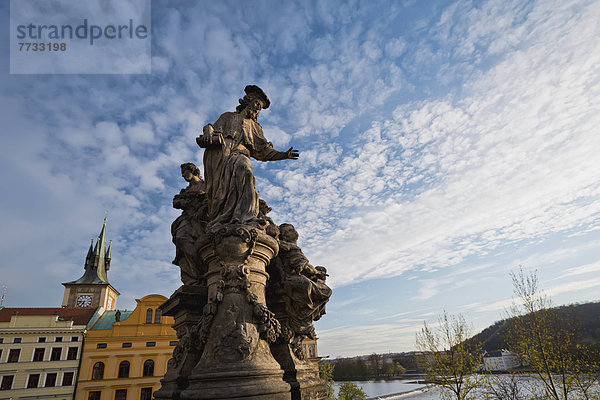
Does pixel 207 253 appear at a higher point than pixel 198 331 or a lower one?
higher

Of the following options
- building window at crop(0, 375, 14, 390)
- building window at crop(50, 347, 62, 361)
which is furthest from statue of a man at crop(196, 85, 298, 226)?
building window at crop(0, 375, 14, 390)

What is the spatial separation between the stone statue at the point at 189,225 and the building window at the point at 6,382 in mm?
30291

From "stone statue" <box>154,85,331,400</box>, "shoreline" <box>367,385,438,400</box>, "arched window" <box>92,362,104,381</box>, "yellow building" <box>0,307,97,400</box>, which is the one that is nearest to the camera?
"stone statue" <box>154,85,331,400</box>

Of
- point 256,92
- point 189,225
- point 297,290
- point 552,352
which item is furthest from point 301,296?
point 552,352

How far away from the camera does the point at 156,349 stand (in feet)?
88.6

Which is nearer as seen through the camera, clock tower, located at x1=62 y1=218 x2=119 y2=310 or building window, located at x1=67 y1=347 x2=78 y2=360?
building window, located at x1=67 y1=347 x2=78 y2=360

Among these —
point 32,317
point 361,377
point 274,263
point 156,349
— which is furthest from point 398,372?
point 274,263

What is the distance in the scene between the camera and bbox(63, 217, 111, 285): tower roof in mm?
52281

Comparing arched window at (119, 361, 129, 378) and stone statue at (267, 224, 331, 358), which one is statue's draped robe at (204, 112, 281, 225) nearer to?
stone statue at (267, 224, 331, 358)

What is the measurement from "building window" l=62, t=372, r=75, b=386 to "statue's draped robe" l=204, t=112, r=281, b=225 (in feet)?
96.9

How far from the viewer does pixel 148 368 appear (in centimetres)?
2667

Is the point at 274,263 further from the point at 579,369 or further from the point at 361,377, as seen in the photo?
the point at 361,377

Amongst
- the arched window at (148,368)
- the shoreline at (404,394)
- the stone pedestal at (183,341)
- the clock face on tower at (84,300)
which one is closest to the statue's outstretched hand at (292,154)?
the stone pedestal at (183,341)

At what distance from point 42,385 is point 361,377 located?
62.1 metres
